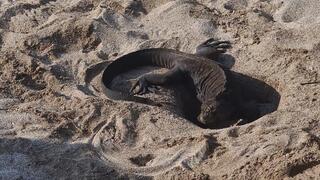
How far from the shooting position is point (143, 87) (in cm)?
614

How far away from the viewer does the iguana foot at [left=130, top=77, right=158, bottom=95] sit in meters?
6.06

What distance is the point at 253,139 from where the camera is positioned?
494cm

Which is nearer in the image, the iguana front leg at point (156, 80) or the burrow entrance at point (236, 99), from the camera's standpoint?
the burrow entrance at point (236, 99)

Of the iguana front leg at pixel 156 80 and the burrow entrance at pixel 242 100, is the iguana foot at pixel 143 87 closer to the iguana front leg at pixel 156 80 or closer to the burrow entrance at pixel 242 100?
the iguana front leg at pixel 156 80

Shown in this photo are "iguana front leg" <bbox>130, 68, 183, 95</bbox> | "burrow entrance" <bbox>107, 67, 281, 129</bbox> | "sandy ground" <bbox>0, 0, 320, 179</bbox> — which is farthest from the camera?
"iguana front leg" <bbox>130, 68, 183, 95</bbox>

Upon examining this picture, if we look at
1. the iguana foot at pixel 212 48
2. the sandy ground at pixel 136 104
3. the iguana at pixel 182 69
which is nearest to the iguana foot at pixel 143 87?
the iguana at pixel 182 69

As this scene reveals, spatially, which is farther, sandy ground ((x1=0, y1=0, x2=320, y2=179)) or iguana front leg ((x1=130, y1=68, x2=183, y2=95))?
iguana front leg ((x1=130, y1=68, x2=183, y2=95))

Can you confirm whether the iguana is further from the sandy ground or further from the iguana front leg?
the sandy ground

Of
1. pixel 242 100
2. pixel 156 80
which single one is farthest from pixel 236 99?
pixel 156 80

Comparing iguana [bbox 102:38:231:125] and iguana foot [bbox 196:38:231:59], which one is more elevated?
iguana foot [bbox 196:38:231:59]

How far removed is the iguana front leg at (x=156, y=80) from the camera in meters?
6.18

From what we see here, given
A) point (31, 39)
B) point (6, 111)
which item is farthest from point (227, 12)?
point (6, 111)

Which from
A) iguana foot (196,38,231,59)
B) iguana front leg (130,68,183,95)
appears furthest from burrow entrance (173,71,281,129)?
iguana foot (196,38,231,59)

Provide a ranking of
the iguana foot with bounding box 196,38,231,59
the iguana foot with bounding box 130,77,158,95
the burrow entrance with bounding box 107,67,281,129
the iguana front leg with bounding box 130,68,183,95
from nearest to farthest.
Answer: the burrow entrance with bounding box 107,67,281,129 → the iguana foot with bounding box 130,77,158,95 → the iguana front leg with bounding box 130,68,183,95 → the iguana foot with bounding box 196,38,231,59
